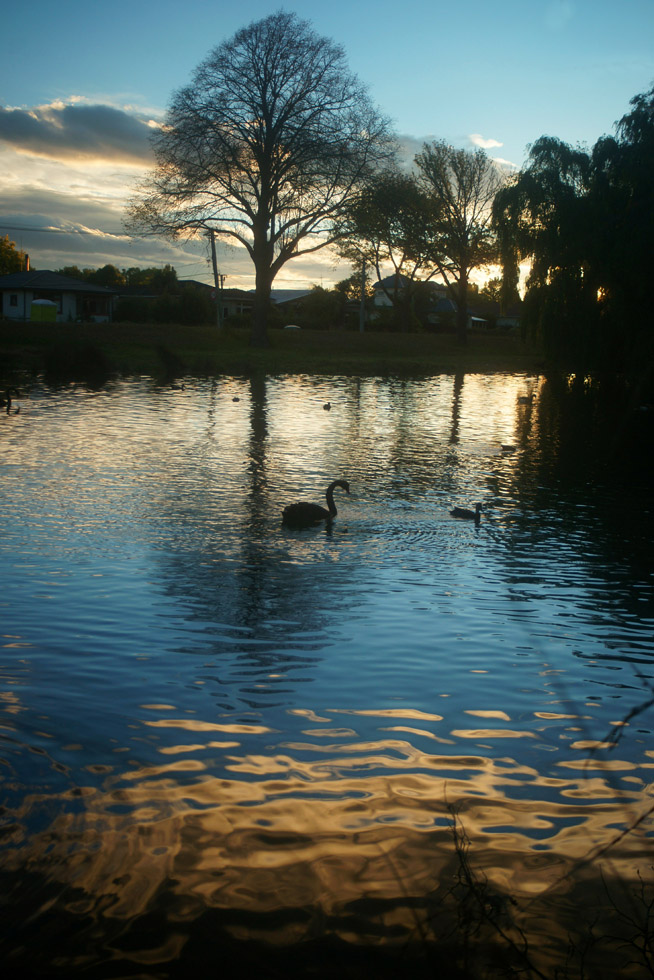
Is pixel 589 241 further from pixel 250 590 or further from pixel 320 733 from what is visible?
pixel 320 733

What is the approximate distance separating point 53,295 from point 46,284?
1044mm

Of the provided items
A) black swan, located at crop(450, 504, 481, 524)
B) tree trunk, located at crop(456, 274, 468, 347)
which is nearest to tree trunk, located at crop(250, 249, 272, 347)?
tree trunk, located at crop(456, 274, 468, 347)

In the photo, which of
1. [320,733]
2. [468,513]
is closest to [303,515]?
[468,513]

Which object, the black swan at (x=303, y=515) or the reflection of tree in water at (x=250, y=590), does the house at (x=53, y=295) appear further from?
the black swan at (x=303, y=515)

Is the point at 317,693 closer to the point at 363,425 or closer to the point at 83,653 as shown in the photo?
the point at 83,653

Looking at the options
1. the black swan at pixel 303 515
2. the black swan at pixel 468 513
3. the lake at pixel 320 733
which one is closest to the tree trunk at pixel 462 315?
the black swan at pixel 468 513

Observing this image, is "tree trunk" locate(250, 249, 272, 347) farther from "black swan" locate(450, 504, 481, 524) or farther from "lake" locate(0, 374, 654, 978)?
"black swan" locate(450, 504, 481, 524)

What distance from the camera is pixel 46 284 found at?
6444 cm

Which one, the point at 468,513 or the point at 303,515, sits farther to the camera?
the point at 468,513

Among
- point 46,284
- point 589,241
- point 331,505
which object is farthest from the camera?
point 46,284

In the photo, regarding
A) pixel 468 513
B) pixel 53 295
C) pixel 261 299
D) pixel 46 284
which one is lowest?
pixel 468 513

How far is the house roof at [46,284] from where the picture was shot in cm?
6344

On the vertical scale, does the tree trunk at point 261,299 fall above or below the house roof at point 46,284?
below

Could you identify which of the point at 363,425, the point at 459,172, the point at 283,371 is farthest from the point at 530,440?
the point at 459,172
